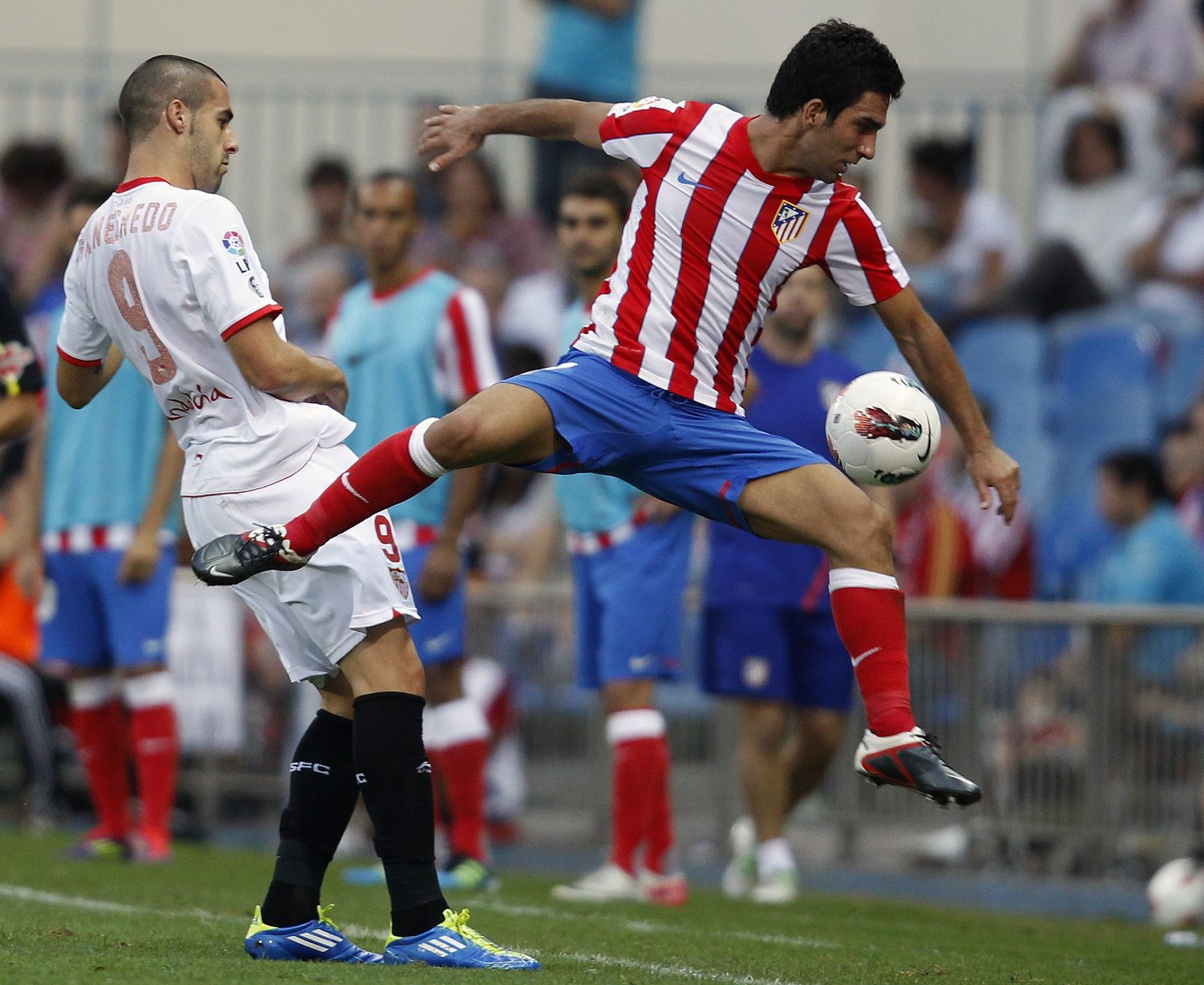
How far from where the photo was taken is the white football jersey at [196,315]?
15.6 ft

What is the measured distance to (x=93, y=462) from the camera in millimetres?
8547

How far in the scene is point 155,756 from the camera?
857 cm

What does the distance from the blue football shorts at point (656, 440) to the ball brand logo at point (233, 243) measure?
2.75 ft

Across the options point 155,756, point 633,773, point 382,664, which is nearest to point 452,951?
point 382,664

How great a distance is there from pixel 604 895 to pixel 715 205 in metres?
3.34

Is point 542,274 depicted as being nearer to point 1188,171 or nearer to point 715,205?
point 1188,171

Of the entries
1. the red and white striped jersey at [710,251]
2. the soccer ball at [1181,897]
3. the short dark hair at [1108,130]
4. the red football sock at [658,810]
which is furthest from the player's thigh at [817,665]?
the short dark hair at [1108,130]

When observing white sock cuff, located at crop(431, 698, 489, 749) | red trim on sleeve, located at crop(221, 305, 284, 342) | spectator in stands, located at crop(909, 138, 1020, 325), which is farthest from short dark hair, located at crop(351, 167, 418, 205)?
spectator in stands, located at crop(909, 138, 1020, 325)

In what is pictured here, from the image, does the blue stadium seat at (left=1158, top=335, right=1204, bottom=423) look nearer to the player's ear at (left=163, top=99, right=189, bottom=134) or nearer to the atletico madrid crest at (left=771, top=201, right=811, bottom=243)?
the atletico madrid crest at (left=771, top=201, right=811, bottom=243)

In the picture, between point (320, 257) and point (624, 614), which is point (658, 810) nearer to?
point (624, 614)

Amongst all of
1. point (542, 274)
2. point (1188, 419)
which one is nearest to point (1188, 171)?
point (1188, 419)

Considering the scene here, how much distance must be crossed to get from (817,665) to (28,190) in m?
9.32

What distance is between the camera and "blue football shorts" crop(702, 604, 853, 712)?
8094 mm

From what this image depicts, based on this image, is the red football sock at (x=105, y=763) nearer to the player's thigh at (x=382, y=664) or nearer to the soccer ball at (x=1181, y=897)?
the player's thigh at (x=382, y=664)
